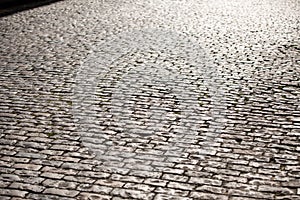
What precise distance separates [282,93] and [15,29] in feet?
27.6

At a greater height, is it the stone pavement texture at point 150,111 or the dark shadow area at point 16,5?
the dark shadow area at point 16,5

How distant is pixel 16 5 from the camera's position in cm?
1892

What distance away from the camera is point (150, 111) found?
8070 millimetres

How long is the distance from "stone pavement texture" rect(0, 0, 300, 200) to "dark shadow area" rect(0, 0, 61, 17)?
271 cm

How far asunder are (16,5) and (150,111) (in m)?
12.4

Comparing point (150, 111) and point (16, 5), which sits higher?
point (16, 5)

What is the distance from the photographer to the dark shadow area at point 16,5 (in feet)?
57.5

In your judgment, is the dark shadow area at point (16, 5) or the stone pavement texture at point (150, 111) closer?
the stone pavement texture at point (150, 111)

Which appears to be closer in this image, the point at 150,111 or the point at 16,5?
the point at 150,111

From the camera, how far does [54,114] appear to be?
26.1ft

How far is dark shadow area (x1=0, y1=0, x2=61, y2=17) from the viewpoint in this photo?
17534 millimetres

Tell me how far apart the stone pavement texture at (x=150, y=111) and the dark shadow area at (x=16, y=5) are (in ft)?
8.88

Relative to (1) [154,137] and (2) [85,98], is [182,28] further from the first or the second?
(1) [154,137]

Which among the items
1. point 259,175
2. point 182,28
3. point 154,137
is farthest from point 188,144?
point 182,28
